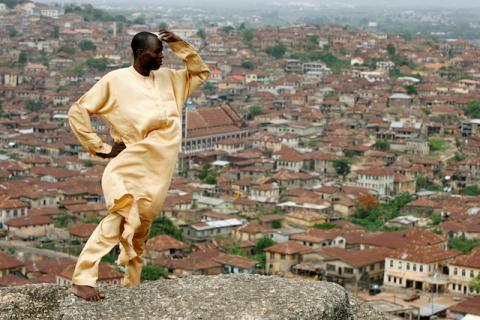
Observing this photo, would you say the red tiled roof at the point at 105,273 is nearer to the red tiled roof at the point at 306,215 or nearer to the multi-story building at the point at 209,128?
the red tiled roof at the point at 306,215

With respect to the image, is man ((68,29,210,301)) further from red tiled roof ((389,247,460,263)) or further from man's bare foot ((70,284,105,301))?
red tiled roof ((389,247,460,263))

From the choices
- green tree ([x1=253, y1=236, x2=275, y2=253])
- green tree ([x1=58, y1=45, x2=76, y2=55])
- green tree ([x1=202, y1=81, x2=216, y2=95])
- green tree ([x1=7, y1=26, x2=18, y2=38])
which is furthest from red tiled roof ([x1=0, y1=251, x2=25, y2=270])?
green tree ([x1=7, y1=26, x2=18, y2=38])

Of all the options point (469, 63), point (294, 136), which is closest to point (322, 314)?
point (294, 136)

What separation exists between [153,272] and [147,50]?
14090mm

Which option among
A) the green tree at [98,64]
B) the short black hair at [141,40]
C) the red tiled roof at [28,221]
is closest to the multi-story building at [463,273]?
the red tiled roof at [28,221]

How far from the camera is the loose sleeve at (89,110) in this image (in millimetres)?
4918

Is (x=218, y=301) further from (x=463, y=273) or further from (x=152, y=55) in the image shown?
(x=463, y=273)

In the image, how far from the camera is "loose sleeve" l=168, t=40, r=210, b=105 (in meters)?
5.17

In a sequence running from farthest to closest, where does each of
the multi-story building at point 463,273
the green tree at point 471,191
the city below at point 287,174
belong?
the green tree at point 471,191 → the city below at point 287,174 → the multi-story building at point 463,273

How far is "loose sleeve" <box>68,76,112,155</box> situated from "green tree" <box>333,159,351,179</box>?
29239 millimetres

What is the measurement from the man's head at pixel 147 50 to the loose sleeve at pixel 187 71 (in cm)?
15

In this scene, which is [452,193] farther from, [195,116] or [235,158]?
[195,116]

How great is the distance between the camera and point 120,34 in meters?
76.6

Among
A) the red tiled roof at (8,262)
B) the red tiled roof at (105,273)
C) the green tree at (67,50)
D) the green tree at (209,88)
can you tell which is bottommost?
the green tree at (209,88)
